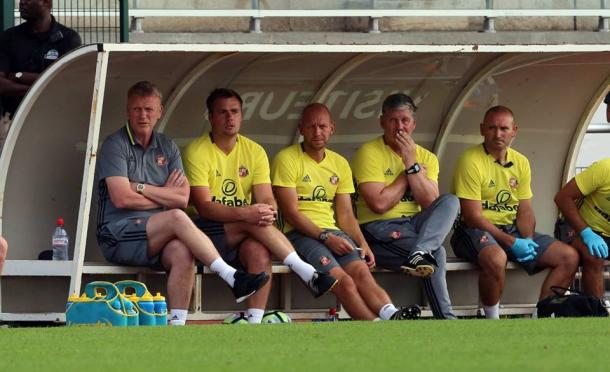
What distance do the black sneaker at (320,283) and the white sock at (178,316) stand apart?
2.84 ft

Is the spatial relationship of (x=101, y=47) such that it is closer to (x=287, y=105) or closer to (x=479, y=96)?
(x=287, y=105)

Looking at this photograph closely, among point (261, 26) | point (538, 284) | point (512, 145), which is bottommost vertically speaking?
point (538, 284)

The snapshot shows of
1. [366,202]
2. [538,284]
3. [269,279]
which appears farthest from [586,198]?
[269,279]

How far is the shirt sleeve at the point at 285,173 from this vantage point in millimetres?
12430

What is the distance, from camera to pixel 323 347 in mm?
8281

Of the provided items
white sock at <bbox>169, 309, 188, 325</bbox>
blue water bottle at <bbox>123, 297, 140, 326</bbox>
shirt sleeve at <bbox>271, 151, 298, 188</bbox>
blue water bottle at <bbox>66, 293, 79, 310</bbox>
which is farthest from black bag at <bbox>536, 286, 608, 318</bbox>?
blue water bottle at <bbox>66, 293, 79, 310</bbox>

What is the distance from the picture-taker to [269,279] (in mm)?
11461

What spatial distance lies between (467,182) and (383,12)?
1177cm

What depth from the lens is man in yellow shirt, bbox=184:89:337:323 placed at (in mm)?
11625

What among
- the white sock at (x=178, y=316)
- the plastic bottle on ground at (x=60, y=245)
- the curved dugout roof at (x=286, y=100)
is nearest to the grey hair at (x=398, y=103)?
the curved dugout roof at (x=286, y=100)

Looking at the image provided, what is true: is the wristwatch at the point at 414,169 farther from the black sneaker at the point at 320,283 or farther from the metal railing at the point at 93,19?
the metal railing at the point at 93,19

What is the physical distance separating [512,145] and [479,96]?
0.60 m

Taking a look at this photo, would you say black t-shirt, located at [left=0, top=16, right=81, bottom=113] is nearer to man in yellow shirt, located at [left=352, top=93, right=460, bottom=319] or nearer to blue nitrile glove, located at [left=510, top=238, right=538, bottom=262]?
man in yellow shirt, located at [left=352, top=93, right=460, bottom=319]

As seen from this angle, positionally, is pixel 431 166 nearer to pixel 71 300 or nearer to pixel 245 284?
pixel 245 284
